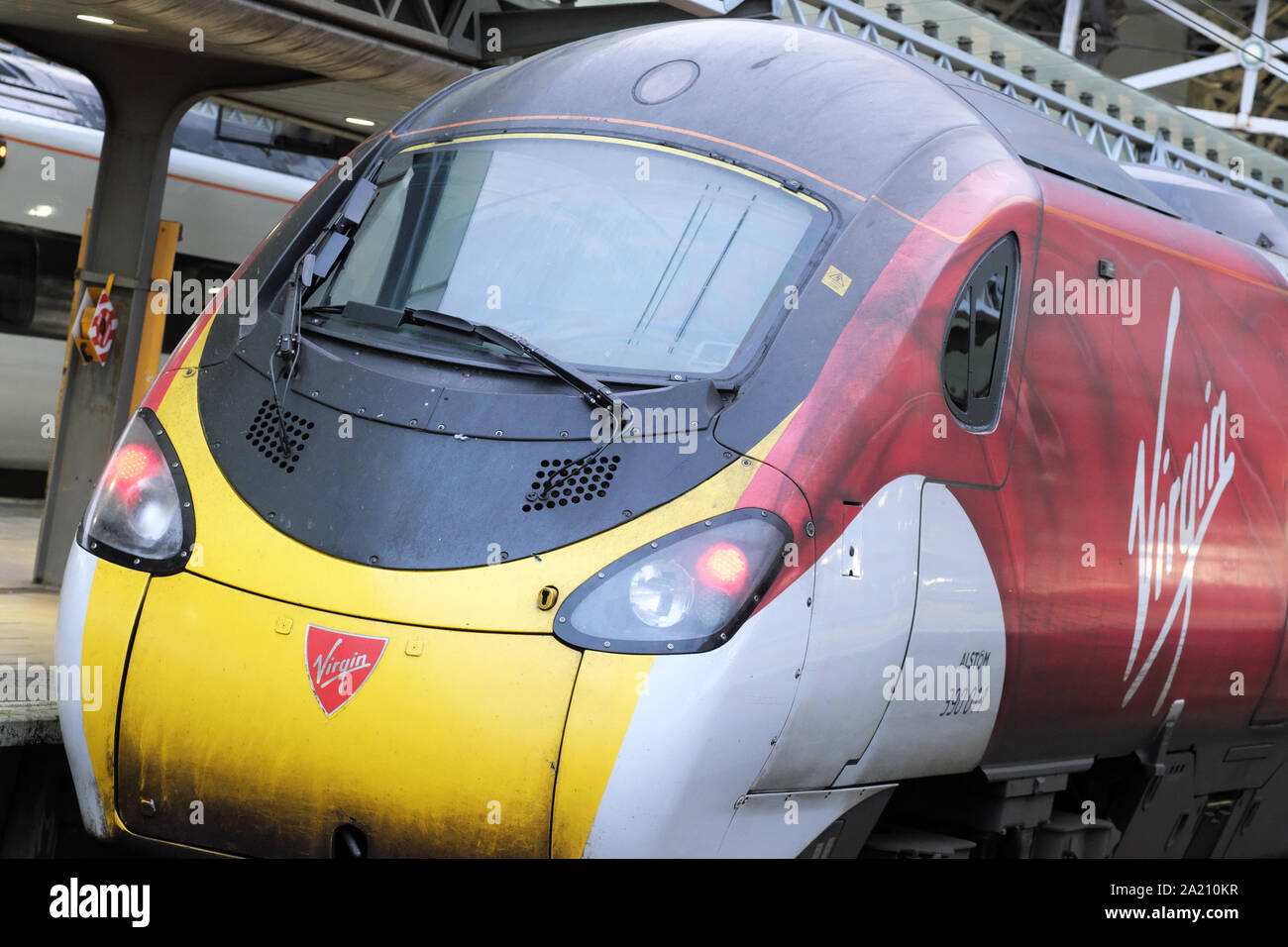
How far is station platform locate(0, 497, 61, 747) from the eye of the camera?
5.12 metres

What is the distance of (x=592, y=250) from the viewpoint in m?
4.46

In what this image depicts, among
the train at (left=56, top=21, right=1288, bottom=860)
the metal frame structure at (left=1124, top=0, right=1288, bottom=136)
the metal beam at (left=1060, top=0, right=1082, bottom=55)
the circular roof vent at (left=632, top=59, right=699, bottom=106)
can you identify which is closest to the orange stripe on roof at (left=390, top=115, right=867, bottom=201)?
the train at (left=56, top=21, right=1288, bottom=860)

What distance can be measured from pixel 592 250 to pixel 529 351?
50 centimetres

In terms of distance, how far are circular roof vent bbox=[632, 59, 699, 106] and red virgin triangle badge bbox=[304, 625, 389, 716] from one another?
6.69 ft

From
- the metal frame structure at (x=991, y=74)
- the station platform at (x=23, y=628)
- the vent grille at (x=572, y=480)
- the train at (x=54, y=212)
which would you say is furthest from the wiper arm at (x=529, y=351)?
the train at (x=54, y=212)

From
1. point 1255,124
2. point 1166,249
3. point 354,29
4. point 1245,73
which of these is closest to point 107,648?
point 1166,249

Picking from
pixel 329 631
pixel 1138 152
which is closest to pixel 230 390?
pixel 329 631

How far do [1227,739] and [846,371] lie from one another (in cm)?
294

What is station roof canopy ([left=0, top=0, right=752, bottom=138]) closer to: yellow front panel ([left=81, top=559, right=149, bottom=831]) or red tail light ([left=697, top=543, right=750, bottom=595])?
yellow front panel ([left=81, top=559, right=149, bottom=831])

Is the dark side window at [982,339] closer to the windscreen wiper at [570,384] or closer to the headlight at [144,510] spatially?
the windscreen wiper at [570,384]

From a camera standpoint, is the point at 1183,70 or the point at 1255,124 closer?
the point at 1255,124

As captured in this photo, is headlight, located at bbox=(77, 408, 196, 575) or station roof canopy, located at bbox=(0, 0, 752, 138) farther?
station roof canopy, located at bbox=(0, 0, 752, 138)

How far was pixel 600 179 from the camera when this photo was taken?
4.62m

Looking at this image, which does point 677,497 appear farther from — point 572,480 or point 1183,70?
point 1183,70
